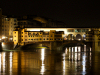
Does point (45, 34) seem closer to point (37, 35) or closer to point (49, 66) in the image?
point (37, 35)

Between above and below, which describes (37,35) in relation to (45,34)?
below

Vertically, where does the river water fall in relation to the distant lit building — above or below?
below

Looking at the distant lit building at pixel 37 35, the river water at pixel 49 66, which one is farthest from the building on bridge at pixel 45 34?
the river water at pixel 49 66

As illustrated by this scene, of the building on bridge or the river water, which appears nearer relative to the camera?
the river water

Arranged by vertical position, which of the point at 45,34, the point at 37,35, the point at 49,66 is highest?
the point at 45,34

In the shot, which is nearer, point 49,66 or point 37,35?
point 49,66

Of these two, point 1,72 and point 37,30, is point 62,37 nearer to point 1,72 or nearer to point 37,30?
point 37,30

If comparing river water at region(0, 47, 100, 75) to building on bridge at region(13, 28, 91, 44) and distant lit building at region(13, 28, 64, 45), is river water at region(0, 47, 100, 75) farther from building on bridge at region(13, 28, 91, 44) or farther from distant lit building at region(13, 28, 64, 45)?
building on bridge at region(13, 28, 91, 44)

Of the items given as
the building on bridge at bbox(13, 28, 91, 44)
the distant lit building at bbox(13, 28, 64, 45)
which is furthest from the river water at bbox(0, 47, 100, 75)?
the building on bridge at bbox(13, 28, 91, 44)

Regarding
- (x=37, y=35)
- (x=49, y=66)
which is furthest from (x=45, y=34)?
(x=49, y=66)

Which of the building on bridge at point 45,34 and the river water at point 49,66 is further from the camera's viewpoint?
the building on bridge at point 45,34

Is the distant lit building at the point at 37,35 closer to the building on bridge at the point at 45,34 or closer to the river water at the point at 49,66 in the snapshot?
the building on bridge at the point at 45,34

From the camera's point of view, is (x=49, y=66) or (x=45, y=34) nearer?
(x=49, y=66)

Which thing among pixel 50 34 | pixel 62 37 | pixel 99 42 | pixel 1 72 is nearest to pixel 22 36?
pixel 50 34
